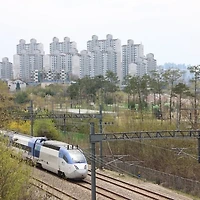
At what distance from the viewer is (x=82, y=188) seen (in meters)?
17.2

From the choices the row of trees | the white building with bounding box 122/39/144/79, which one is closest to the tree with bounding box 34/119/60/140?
the row of trees

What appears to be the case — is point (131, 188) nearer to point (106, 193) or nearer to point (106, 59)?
point (106, 193)

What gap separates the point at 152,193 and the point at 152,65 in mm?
102030

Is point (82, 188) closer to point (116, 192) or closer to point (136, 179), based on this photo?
point (116, 192)

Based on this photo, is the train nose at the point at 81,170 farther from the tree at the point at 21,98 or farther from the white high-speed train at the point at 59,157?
the tree at the point at 21,98

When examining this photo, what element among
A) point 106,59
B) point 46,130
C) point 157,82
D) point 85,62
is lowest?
point 46,130

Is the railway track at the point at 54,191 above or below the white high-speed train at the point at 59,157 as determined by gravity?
below

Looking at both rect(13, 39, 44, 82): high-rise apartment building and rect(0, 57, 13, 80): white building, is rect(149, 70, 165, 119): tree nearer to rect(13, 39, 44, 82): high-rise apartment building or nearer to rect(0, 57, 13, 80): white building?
rect(13, 39, 44, 82): high-rise apartment building

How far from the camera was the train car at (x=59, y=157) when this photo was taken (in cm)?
1781

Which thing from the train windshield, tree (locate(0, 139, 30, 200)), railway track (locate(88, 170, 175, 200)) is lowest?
railway track (locate(88, 170, 175, 200))

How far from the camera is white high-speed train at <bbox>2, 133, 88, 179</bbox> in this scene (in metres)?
17.8

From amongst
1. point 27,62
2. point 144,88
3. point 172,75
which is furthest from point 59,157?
point 27,62

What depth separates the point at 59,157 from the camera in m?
18.5

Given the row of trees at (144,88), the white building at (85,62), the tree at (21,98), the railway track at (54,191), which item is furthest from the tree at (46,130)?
the white building at (85,62)
